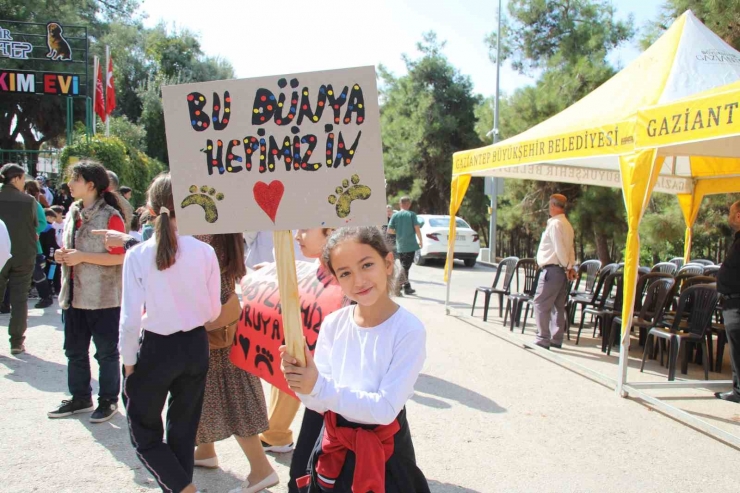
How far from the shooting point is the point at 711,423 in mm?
4996

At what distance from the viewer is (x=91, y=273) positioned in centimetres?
438

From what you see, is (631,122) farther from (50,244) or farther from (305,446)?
(50,244)

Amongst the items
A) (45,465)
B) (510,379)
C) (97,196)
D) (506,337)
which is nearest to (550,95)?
(506,337)

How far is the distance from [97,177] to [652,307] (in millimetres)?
6319

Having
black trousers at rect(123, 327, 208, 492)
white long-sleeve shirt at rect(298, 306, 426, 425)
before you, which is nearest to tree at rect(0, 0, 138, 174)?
black trousers at rect(123, 327, 208, 492)

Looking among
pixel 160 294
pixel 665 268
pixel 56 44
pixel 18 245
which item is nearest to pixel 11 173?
pixel 18 245

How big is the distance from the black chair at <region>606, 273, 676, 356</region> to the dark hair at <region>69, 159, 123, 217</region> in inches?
216

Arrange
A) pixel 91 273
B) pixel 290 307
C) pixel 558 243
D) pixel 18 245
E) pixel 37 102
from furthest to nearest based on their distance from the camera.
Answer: pixel 37 102, pixel 558 243, pixel 18 245, pixel 91 273, pixel 290 307

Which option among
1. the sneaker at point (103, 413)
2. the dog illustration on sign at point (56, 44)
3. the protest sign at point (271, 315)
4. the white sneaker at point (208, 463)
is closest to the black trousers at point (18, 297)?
the sneaker at point (103, 413)

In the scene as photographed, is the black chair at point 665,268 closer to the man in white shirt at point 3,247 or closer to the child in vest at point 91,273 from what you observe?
the child in vest at point 91,273

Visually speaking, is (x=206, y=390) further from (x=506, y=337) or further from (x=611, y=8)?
(x=611, y=8)

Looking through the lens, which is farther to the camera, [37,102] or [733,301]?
[37,102]

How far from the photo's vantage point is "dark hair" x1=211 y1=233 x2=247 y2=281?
11.3 ft

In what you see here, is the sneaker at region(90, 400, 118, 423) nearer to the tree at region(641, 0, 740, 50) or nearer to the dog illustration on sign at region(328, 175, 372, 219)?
the dog illustration on sign at region(328, 175, 372, 219)
